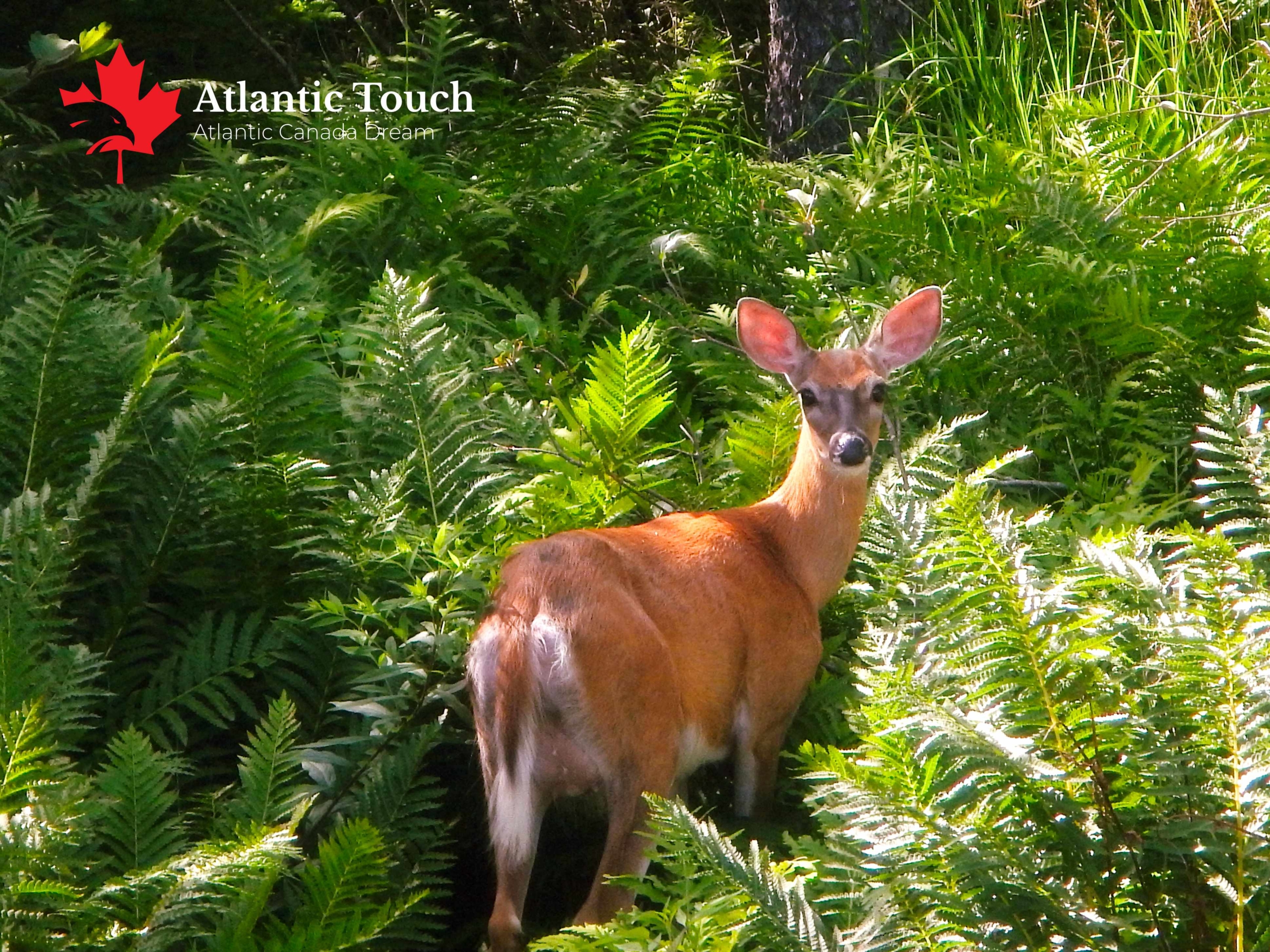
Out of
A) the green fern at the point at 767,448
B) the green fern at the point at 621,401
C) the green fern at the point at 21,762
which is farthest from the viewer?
the green fern at the point at 767,448

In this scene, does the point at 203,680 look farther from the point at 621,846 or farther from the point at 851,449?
the point at 851,449

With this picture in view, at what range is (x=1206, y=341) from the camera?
494cm

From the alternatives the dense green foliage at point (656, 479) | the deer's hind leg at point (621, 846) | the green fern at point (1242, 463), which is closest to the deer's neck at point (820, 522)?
the dense green foliage at point (656, 479)

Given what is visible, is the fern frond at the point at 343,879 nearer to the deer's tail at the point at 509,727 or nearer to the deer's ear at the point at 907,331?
the deer's tail at the point at 509,727

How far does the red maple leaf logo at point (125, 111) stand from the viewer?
23.0 ft

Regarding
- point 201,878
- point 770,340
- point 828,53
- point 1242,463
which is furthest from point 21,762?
point 828,53

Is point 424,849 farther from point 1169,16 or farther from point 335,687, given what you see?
point 1169,16

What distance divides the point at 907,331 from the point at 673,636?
1466 mm

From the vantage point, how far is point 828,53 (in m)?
7.23

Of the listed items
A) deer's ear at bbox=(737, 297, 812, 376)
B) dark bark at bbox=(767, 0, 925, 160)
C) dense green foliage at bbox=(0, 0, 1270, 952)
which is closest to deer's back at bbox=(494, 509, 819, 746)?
dense green foliage at bbox=(0, 0, 1270, 952)

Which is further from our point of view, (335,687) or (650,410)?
(650,410)

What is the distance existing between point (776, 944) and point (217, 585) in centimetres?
218

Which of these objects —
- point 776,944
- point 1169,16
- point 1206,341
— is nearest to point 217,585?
point 776,944

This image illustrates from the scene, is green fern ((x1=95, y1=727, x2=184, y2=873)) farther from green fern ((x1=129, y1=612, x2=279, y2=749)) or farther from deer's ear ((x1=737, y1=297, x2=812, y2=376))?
deer's ear ((x1=737, y1=297, x2=812, y2=376))
